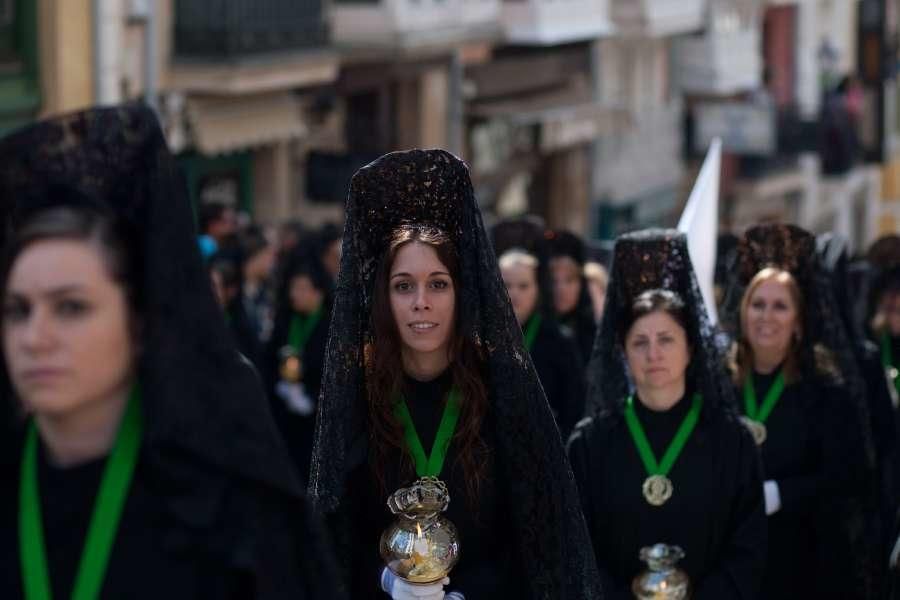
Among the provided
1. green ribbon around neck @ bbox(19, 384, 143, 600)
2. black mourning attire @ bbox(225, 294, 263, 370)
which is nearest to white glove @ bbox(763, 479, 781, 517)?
green ribbon around neck @ bbox(19, 384, 143, 600)

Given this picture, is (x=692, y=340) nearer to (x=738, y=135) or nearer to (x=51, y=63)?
(x=51, y=63)

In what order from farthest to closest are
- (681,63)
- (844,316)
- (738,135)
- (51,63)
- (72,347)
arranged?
(681,63), (738,135), (51,63), (844,316), (72,347)

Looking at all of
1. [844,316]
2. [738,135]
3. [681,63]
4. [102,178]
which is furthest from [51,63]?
[681,63]

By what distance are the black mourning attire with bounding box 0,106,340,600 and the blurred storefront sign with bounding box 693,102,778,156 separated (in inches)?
1132

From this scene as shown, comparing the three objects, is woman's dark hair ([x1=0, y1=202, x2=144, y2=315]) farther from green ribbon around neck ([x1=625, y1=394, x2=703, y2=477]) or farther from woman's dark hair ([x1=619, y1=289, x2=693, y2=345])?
woman's dark hair ([x1=619, y1=289, x2=693, y2=345])

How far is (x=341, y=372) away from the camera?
5164 mm

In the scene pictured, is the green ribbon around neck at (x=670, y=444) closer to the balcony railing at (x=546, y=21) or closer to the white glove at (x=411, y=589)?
the white glove at (x=411, y=589)

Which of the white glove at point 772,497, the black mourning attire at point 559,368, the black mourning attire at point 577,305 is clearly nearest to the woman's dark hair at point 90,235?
the white glove at point 772,497

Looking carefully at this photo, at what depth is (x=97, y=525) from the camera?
3309 millimetres

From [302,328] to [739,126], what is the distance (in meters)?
21.9

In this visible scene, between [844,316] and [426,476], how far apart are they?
13.9 ft

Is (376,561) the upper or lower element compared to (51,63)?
lower

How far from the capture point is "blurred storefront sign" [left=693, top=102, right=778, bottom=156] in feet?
105

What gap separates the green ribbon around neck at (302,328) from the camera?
11453mm
